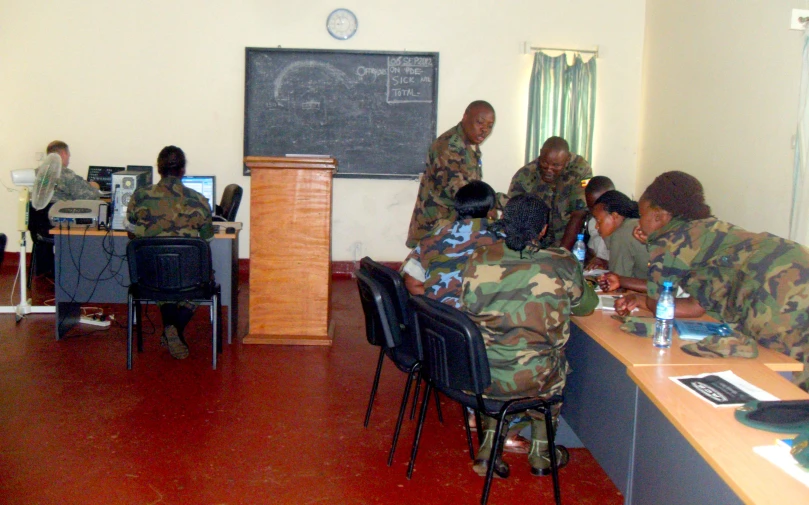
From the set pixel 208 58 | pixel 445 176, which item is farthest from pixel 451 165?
pixel 208 58

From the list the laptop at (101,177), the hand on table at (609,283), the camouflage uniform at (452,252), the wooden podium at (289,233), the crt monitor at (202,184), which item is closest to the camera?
the camouflage uniform at (452,252)

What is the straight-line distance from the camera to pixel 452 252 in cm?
302

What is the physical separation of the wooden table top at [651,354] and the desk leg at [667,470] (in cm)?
15

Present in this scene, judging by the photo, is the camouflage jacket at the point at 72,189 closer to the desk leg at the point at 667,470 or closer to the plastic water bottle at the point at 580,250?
the plastic water bottle at the point at 580,250

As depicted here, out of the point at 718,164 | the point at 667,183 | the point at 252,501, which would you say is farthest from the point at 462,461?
the point at 718,164

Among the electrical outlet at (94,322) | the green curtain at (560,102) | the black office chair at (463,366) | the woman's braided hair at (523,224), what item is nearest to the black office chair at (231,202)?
the electrical outlet at (94,322)

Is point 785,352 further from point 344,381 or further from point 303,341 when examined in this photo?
point 303,341

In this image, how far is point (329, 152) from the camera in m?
6.87

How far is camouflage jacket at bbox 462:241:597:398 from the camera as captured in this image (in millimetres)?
2385

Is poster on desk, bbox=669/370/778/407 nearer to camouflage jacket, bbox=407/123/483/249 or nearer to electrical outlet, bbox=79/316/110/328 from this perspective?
camouflage jacket, bbox=407/123/483/249

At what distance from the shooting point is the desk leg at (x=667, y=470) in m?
1.64

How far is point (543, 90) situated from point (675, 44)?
1262 millimetres

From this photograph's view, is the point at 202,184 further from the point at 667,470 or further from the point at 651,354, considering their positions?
the point at 667,470

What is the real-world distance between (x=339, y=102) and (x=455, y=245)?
4.13 m
